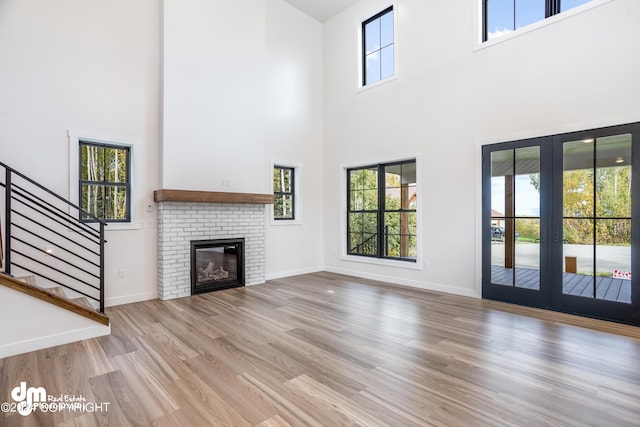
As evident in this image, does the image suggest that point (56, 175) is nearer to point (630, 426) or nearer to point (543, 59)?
point (630, 426)

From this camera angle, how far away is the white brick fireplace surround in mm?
4848

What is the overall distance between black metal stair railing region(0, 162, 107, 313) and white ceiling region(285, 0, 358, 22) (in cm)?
558

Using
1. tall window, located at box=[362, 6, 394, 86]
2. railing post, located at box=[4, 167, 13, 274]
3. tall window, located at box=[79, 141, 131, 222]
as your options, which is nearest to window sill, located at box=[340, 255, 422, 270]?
tall window, located at box=[362, 6, 394, 86]

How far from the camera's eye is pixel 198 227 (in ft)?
17.1

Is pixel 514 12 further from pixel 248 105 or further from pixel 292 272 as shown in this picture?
pixel 292 272

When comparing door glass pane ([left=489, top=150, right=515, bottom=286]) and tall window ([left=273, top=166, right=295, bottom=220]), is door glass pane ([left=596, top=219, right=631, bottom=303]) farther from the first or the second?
tall window ([left=273, top=166, right=295, bottom=220])

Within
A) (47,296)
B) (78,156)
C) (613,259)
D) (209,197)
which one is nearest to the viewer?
(47,296)

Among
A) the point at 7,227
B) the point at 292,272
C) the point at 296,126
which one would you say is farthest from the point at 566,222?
the point at 7,227

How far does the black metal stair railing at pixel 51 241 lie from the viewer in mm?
3740

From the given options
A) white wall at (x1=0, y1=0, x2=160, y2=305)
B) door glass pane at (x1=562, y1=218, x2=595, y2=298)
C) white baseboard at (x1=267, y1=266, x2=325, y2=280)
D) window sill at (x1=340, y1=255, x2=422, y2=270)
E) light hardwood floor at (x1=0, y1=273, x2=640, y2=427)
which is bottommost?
light hardwood floor at (x1=0, y1=273, x2=640, y2=427)

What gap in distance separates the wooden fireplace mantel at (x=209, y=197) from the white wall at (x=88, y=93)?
15.0 inches

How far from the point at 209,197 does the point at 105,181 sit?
4.64 ft

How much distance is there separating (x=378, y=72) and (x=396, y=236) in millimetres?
3213

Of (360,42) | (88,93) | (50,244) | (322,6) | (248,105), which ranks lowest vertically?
(50,244)
